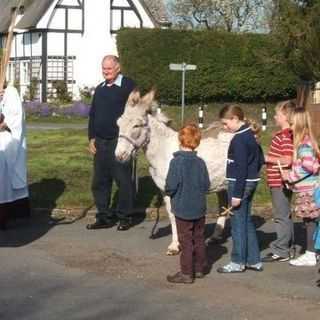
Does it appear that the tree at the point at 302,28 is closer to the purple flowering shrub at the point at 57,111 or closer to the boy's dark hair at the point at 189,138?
the purple flowering shrub at the point at 57,111

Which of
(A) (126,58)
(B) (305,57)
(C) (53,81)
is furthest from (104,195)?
(C) (53,81)

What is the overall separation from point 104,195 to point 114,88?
1.45 m

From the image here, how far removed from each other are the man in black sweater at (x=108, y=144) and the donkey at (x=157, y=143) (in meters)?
1.20

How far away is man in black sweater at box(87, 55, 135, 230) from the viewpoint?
1121 cm

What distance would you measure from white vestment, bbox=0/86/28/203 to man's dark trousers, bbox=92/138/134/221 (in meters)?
0.97

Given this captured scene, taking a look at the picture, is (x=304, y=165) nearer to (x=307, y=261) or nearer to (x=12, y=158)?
(x=307, y=261)

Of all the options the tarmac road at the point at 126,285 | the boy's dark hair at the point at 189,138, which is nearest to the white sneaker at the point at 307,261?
the tarmac road at the point at 126,285

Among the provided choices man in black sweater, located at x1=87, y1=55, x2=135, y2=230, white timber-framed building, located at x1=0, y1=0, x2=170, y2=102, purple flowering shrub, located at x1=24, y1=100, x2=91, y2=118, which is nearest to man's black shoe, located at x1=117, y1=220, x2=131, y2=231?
man in black sweater, located at x1=87, y1=55, x2=135, y2=230

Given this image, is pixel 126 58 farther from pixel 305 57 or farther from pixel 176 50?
pixel 305 57

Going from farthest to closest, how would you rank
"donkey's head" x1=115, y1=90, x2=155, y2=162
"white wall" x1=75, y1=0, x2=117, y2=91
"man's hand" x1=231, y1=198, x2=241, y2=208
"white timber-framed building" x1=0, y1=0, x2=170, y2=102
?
"white wall" x1=75, y1=0, x2=117, y2=91 < "white timber-framed building" x1=0, y1=0, x2=170, y2=102 < "donkey's head" x1=115, y1=90, x2=155, y2=162 < "man's hand" x1=231, y1=198, x2=241, y2=208

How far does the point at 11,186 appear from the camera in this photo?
11344 mm

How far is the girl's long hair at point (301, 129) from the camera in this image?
904 cm

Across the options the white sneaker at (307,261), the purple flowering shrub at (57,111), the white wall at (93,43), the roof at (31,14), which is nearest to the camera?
the white sneaker at (307,261)

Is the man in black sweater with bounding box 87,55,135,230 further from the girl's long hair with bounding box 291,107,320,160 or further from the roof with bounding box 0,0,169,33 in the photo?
the roof with bounding box 0,0,169,33
